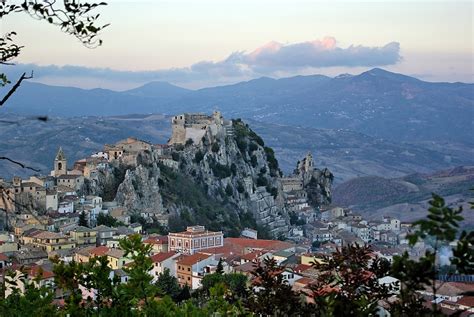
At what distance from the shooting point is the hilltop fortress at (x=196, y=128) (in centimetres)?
6881

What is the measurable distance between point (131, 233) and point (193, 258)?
6.71 meters

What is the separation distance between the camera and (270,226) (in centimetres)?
7044

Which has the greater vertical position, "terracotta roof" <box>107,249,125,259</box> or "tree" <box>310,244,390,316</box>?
"tree" <box>310,244,390,316</box>

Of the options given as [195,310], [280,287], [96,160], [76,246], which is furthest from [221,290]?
[96,160]

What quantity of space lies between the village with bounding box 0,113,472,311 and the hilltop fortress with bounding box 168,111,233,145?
0.28 ft

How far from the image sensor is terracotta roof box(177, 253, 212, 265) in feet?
144

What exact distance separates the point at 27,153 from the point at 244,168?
323 feet

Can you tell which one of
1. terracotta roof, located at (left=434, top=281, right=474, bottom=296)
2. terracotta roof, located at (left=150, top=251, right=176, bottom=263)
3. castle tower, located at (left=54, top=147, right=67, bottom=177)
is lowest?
terracotta roof, located at (left=150, top=251, right=176, bottom=263)

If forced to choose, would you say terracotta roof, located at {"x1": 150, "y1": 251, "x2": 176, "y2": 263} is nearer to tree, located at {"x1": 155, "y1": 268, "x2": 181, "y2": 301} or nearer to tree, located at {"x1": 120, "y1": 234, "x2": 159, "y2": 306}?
tree, located at {"x1": 155, "y1": 268, "x2": 181, "y2": 301}

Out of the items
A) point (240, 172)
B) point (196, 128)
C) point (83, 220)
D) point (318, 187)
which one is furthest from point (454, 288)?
point (318, 187)

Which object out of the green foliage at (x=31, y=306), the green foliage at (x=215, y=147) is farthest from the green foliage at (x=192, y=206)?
the green foliage at (x=31, y=306)

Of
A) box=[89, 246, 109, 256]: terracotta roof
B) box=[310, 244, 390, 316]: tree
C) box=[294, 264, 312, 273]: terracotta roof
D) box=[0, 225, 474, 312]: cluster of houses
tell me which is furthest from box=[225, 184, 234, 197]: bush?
box=[310, 244, 390, 316]: tree

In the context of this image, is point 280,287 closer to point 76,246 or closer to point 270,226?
point 76,246

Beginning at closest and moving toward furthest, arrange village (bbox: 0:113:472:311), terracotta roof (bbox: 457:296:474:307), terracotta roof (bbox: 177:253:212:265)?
1. terracotta roof (bbox: 457:296:474:307)
2. village (bbox: 0:113:472:311)
3. terracotta roof (bbox: 177:253:212:265)
